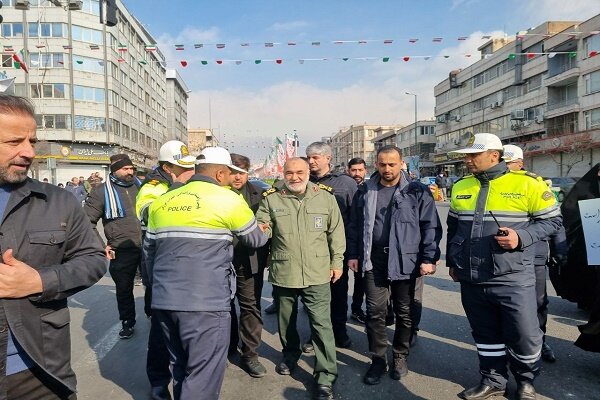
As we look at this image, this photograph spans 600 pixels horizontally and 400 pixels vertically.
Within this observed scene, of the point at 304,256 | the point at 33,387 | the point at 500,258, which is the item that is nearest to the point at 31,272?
the point at 33,387

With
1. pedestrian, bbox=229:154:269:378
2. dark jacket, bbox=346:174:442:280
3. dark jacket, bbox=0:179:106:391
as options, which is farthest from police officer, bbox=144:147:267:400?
dark jacket, bbox=346:174:442:280

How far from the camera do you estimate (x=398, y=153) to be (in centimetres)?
383

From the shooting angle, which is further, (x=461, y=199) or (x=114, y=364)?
(x=114, y=364)

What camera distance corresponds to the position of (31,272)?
66.3 inches

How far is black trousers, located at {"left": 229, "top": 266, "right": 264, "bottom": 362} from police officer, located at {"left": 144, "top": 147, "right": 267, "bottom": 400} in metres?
1.20

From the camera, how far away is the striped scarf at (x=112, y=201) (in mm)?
4840

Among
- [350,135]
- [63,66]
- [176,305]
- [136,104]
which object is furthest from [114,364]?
[350,135]

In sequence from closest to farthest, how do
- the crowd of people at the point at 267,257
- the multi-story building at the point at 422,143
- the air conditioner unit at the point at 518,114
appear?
the crowd of people at the point at 267,257 → the air conditioner unit at the point at 518,114 → the multi-story building at the point at 422,143

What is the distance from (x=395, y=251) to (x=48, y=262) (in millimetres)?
2686

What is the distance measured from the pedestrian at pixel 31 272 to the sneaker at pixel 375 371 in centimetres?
244

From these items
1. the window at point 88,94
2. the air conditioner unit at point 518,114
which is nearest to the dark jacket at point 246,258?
the window at point 88,94

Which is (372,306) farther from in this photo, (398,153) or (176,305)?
(176,305)

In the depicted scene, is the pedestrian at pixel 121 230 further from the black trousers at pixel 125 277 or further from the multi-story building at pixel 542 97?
the multi-story building at pixel 542 97

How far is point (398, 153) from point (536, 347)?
1919 mm
